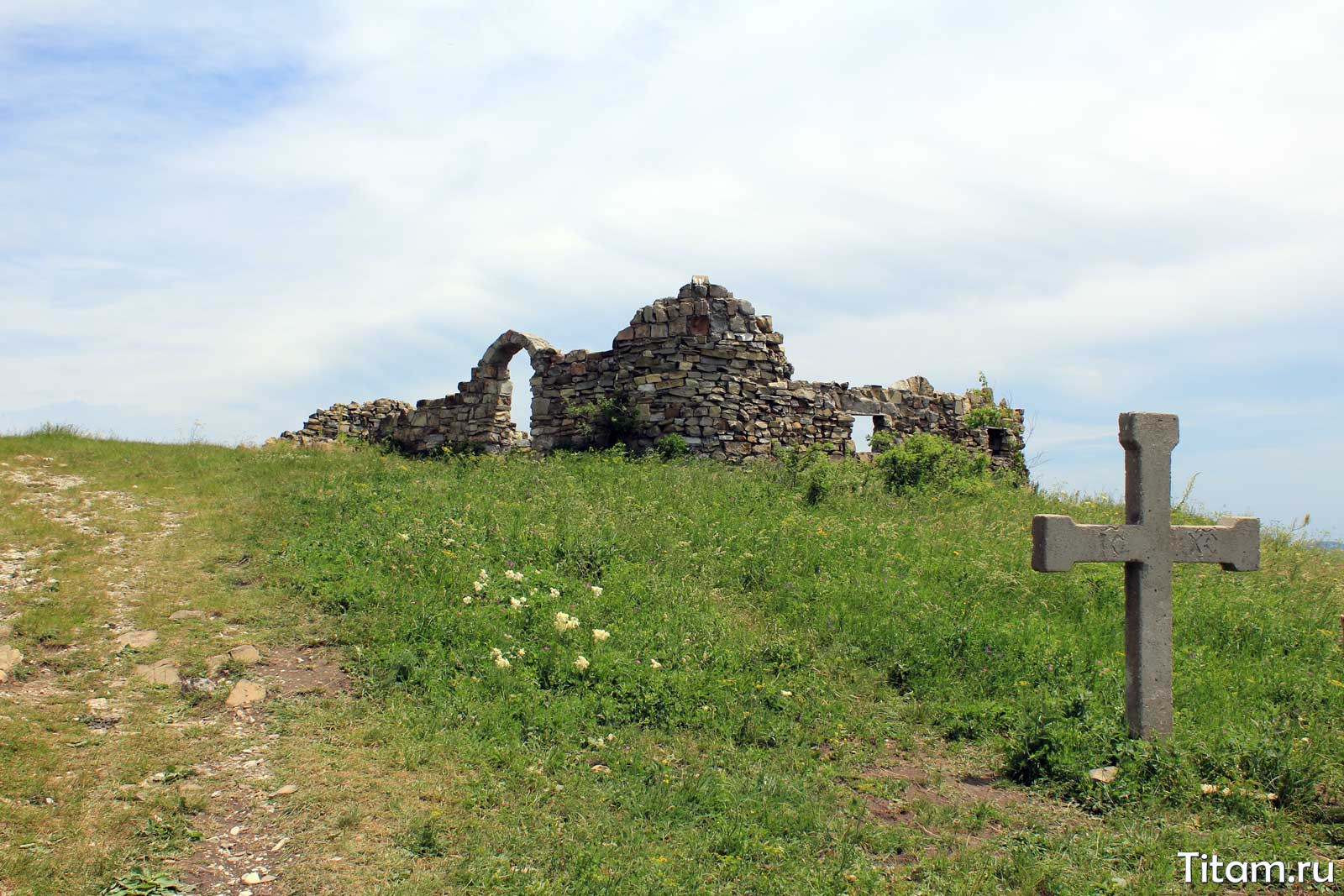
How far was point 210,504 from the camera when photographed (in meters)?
12.2

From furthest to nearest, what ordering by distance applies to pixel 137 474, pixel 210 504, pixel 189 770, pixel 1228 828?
pixel 137 474, pixel 210 504, pixel 189 770, pixel 1228 828

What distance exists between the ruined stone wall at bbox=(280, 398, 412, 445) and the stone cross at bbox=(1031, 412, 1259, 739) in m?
17.2

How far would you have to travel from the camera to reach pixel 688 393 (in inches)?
645

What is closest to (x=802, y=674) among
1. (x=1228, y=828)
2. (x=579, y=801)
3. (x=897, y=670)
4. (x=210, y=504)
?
(x=897, y=670)

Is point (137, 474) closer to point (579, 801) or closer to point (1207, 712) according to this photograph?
point (579, 801)

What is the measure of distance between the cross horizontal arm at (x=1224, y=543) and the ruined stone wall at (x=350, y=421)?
17499 mm

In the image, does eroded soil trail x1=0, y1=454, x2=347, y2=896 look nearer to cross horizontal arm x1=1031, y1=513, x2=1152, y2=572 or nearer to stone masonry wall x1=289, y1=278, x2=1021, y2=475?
cross horizontal arm x1=1031, y1=513, x2=1152, y2=572

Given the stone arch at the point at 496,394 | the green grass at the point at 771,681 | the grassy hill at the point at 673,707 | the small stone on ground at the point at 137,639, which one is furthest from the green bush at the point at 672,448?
the small stone on ground at the point at 137,639

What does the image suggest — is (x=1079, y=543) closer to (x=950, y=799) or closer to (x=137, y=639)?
(x=950, y=799)

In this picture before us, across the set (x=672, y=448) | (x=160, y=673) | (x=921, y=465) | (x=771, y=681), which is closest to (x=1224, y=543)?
(x=771, y=681)

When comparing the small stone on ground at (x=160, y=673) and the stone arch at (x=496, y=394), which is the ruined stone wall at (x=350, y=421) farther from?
the small stone on ground at (x=160, y=673)

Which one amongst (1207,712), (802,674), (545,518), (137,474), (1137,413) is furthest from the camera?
(137,474)

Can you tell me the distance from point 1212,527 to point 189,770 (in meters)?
7.33

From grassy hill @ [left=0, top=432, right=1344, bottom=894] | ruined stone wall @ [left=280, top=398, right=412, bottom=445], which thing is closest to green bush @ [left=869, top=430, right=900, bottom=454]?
grassy hill @ [left=0, top=432, right=1344, bottom=894]
